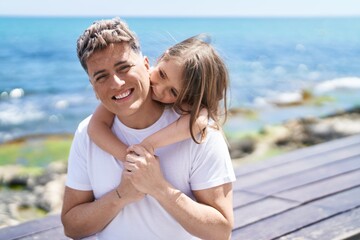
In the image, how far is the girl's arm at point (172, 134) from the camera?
1987 mm

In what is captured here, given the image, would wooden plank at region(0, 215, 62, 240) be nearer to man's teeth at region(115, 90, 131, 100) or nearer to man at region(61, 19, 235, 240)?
man at region(61, 19, 235, 240)

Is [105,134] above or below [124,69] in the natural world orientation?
below

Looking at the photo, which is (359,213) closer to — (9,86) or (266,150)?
(266,150)

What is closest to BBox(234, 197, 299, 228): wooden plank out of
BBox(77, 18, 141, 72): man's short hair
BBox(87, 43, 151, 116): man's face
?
BBox(87, 43, 151, 116): man's face

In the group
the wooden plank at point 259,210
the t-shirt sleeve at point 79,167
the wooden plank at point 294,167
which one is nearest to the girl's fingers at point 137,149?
the t-shirt sleeve at point 79,167

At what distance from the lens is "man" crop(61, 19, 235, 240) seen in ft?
6.40

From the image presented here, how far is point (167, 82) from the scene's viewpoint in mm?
2016

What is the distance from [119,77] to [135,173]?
298 mm

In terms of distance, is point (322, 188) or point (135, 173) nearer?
point (135, 173)

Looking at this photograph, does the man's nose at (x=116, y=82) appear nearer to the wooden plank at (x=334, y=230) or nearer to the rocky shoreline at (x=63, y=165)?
the wooden plank at (x=334, y=230)

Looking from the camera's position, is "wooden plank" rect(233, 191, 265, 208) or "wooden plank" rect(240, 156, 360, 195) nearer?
"wooden plank" rect(233, 191, 265, 208)

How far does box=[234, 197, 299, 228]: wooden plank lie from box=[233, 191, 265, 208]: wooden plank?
4 centimetres

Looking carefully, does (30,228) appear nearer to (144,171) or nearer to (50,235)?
(50,235)

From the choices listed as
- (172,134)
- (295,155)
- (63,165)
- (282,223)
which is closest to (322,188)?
(282,223)
